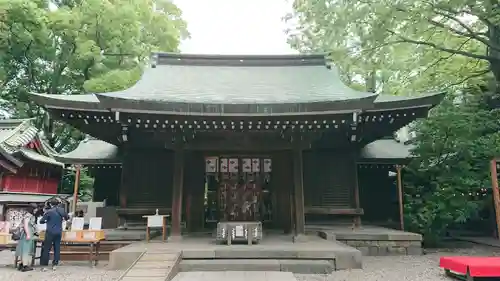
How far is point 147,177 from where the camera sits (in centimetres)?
1009

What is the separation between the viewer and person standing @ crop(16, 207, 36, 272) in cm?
706

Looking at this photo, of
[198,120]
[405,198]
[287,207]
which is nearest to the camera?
[198,120]

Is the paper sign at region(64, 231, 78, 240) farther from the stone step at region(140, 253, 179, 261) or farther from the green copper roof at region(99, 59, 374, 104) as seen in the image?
the green copper roof at region(99, 59, 374, 104)

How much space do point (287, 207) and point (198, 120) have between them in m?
3.55

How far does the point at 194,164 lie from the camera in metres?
9.75

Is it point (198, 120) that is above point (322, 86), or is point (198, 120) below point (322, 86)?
below

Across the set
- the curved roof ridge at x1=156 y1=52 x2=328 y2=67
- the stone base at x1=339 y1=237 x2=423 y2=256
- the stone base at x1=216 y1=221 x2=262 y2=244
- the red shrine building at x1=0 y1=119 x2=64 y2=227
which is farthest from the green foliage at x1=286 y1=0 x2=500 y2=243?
the red shrine building at x1=0 y1=119 x2=64 y2=227

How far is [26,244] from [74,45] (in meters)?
16.0

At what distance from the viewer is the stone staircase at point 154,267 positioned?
232 inches

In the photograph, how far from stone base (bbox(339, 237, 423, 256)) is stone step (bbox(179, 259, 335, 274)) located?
2387 mm

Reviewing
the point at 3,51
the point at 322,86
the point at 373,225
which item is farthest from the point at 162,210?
the point at 3,51

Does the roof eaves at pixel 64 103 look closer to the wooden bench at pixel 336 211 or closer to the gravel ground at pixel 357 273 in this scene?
the gravel ground at pixel 357 273

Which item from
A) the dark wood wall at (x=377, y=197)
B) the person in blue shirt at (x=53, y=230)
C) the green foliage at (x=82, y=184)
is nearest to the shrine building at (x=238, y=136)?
the dark wood wall at (x=377, y=197)

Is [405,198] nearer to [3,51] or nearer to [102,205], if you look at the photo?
A: [102,205]
